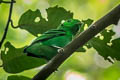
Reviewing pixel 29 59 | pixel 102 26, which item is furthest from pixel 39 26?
pixel 102 26

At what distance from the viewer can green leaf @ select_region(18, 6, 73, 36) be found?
2346mm

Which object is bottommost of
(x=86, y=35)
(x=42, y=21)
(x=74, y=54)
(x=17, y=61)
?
(x=17, y=61)

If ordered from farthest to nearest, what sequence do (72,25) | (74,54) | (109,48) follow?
(74,54)
(72,25)
(109,48)

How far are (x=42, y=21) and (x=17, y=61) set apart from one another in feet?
1.04

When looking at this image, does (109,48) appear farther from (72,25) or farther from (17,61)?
(17,61)

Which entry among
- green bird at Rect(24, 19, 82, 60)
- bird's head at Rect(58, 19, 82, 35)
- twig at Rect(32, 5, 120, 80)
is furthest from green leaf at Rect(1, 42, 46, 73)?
twig at Rect(32, 5, 120, 80)

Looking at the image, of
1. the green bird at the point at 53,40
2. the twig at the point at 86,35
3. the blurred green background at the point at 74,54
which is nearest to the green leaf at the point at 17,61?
the green bird at the point at 53,40

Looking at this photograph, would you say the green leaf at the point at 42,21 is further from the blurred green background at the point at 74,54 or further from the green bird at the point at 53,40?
the blurred green background at the point at 74,54

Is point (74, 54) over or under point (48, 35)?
over

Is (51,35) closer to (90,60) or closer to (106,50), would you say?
(106,50)

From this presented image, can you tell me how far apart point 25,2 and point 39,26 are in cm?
388

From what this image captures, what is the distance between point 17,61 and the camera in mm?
2293

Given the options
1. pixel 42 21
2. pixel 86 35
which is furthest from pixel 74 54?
A: pixel 86 35

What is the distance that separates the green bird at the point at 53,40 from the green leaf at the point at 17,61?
0.08 metres
